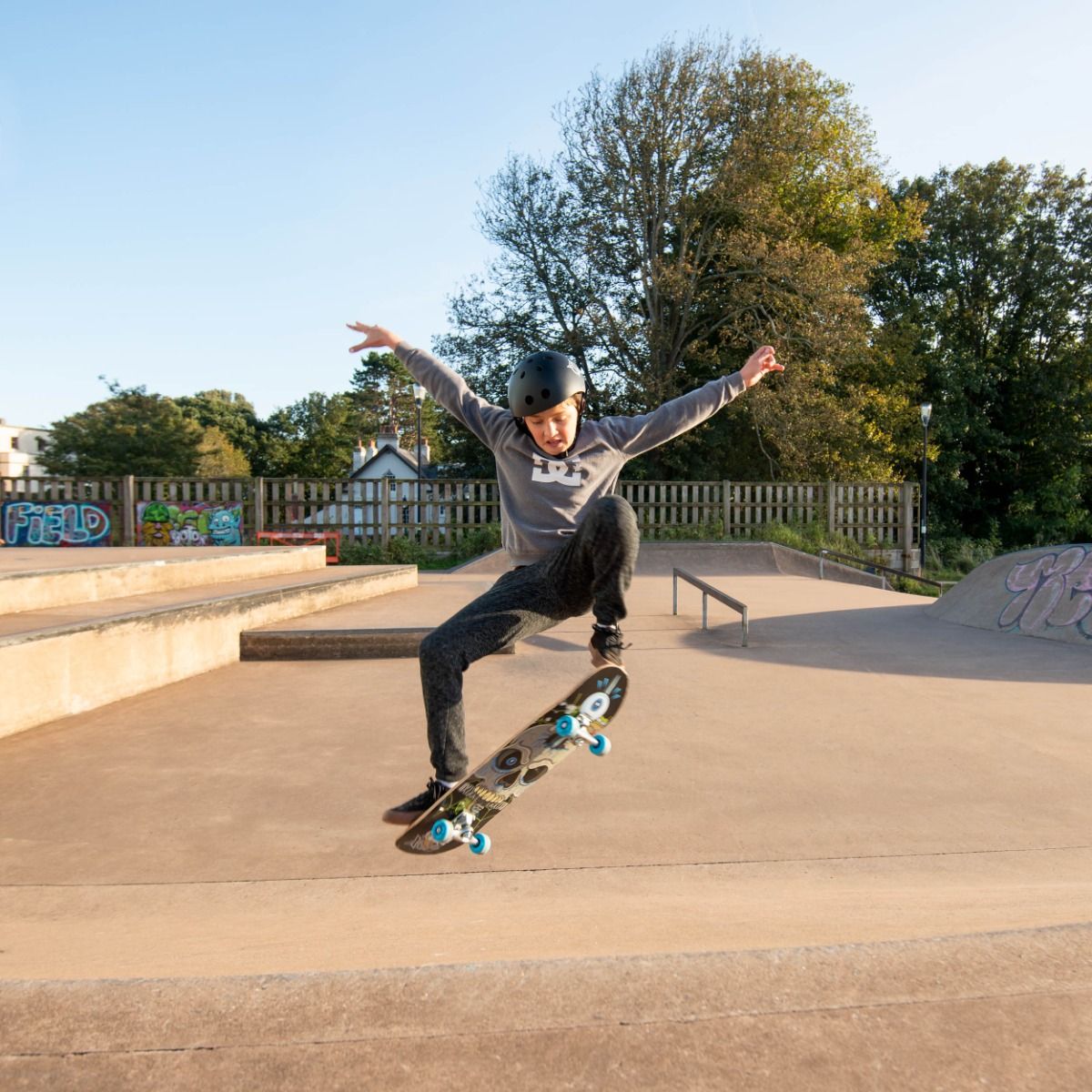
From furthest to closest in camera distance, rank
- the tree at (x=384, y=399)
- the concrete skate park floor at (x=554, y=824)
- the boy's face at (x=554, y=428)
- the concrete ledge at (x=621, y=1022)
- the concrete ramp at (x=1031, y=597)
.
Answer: the tree at (x=384, y=399), the concrete ramp at (x=1031, y=597), the boy's face at (x=554, y=428), the concrete skate park floor at (x=554, y=824), the concrete ledge at (x=621, y=1022)

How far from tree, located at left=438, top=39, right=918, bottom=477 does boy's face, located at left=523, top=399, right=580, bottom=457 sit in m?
21.2

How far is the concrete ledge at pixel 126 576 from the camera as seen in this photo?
668 cm

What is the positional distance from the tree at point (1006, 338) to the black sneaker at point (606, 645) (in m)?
34.0

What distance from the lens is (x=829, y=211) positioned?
2714 cm

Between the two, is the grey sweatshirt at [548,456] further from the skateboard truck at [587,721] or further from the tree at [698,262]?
the tree at [698,262]

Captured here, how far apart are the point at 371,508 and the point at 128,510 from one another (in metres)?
5.83

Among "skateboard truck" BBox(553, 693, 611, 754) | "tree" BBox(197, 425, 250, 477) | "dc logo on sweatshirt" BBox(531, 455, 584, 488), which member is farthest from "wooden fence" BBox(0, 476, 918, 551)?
"tree" BBox(197, 425, 250, 477)

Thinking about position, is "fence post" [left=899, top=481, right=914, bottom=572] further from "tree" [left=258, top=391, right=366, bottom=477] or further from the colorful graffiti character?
"tree" [left=258, top=391, right=366, bottom=477]

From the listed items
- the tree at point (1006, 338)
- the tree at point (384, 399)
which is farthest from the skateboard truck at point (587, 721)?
the tree at point (384, 399)

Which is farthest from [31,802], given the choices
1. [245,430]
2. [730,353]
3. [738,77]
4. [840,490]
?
[245,430]

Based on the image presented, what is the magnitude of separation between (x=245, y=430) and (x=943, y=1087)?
87.8 meters

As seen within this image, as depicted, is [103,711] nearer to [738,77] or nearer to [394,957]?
[394,957]

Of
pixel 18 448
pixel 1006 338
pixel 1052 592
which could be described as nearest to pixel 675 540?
pixel 1052 592

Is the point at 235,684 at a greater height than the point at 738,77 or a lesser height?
lesser
